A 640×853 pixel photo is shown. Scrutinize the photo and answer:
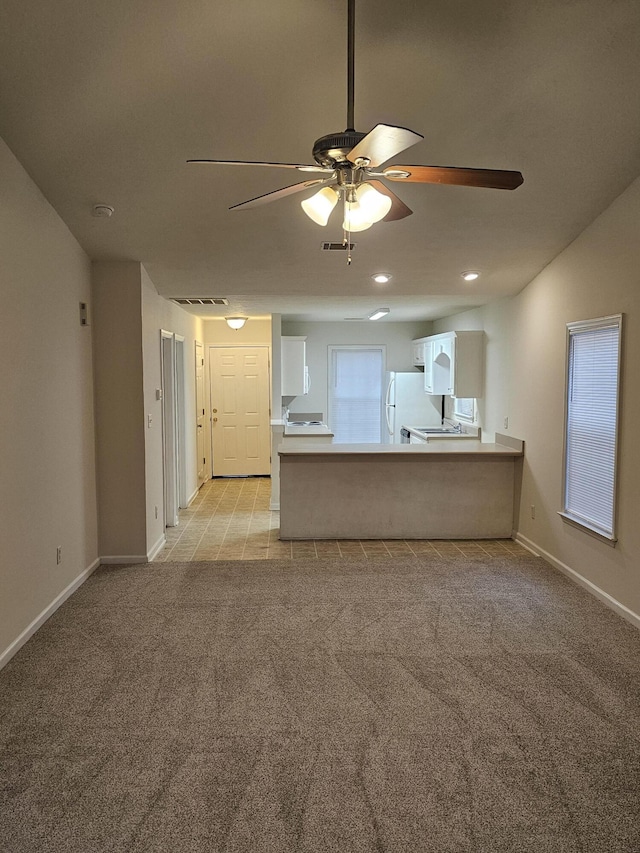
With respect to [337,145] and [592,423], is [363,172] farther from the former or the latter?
[592,423]

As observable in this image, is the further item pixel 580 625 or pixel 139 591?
pixel 139 591

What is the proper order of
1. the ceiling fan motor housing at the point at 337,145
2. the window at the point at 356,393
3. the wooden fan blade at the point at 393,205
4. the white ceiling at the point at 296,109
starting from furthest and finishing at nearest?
the window at the point at 356,393
the white ceiling at the point at 296,109
the wooden fan blade at the point at 393,205
the ceiling fan motor housing at the point at 337,145

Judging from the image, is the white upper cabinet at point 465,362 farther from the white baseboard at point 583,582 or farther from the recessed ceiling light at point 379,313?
the white baseboard at point 583,582

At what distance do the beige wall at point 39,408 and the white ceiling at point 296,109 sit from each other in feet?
0.90

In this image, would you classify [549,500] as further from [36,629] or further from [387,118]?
[36,629]

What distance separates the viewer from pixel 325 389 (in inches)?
350

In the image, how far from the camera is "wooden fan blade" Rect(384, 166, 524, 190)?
81.3 inches

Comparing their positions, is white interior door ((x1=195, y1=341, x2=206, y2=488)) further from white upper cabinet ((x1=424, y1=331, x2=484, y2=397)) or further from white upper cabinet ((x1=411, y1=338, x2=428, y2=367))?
white upper cabinet ((x1=424, y1=331, x2=484, y2=397))

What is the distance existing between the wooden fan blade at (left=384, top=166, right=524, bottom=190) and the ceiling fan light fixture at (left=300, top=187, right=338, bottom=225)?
0.27 metres

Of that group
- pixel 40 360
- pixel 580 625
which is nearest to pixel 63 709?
pixel 40 360

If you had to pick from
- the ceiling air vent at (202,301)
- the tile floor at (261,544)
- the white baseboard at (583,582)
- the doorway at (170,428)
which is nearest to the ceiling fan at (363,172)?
the white baseboard at (583,582)

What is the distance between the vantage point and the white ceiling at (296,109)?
2389 mm

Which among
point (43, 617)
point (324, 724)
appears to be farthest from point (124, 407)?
point (324, 724)

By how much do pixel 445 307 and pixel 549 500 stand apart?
291 centimetres
